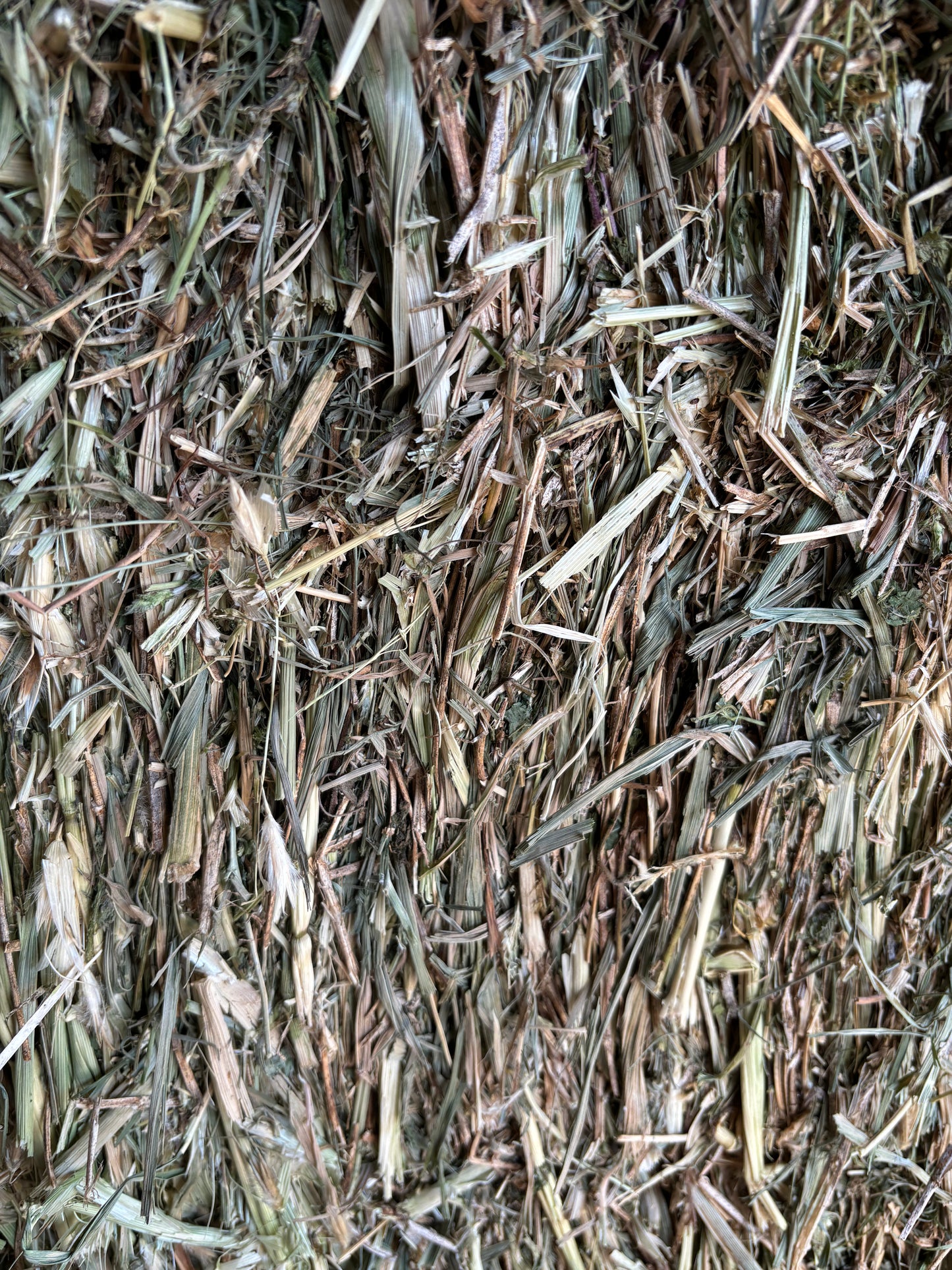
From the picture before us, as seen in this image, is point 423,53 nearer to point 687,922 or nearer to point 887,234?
point 887,234

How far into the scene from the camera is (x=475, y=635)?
696 mm

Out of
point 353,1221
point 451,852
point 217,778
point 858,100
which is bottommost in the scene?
point 353,1221

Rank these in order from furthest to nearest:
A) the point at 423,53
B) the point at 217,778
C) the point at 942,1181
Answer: the point at 942,1181
the point at 217,778
the point at 423,53

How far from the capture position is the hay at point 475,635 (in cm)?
62

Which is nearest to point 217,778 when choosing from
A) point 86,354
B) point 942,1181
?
point 86,354

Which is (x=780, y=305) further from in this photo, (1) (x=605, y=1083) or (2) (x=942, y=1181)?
(2) (x=942, y=1181)

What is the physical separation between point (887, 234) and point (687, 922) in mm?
644

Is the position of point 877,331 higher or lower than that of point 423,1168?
higher

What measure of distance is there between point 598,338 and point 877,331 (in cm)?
24

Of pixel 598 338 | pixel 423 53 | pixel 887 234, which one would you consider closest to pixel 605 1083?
pixel 598 338

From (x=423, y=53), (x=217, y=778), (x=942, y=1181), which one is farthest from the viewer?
(x=942, y=1181)

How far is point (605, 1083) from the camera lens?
0.81 metres

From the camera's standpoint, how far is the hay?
619mm

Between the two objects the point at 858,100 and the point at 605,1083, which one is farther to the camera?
the point at 605,1083
